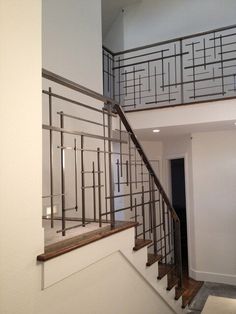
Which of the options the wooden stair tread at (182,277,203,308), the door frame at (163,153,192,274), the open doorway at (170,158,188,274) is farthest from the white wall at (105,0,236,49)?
the wooden stair tread at (182,277,203,308)

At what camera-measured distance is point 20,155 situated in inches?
50.8

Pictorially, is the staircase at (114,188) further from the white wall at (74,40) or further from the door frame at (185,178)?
the door frame at (185,178)

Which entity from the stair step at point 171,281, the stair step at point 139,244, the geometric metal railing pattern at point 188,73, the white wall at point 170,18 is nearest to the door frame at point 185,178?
the geometric metal railing pattern at point 188,73

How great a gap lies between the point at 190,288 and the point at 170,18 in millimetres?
5214

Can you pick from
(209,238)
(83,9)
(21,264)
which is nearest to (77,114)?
(83,9)

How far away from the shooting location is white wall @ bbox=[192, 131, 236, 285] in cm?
497

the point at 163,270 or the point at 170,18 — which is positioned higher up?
the point at 170,18

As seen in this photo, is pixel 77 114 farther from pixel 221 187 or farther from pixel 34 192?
pixel 221 187

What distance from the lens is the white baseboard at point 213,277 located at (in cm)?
490

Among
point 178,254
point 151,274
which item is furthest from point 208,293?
point 151,274

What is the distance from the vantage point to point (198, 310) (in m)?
4.08

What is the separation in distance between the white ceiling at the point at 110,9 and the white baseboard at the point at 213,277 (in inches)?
213

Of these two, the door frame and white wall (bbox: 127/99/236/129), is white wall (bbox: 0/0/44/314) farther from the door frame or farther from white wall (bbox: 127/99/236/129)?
the door frame

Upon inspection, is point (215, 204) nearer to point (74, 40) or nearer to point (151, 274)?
point (151, 274)
